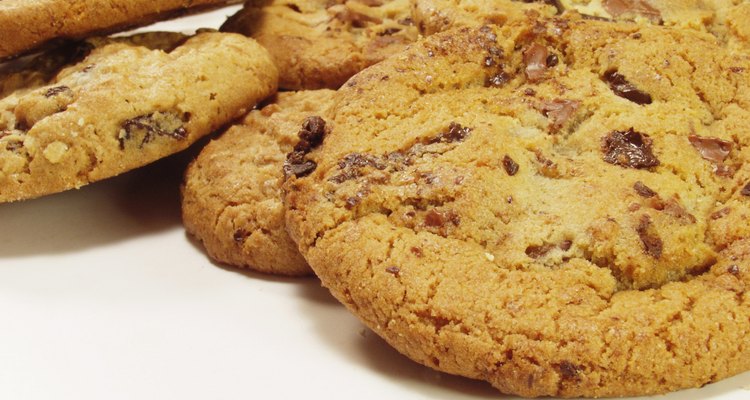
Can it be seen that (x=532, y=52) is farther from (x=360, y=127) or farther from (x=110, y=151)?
(x=110, y=151)

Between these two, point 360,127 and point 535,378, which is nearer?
point 535,378

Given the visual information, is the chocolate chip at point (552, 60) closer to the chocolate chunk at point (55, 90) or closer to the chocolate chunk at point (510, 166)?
the chocolate chunk at point (510, 166)

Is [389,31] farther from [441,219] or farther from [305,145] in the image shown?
[441,219]

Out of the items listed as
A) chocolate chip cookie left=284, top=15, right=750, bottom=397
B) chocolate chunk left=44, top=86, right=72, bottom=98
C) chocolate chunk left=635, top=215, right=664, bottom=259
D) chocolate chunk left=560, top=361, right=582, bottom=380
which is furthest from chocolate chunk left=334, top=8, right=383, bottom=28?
chocolate chunk left=560, top=361, right=582, bottom=380

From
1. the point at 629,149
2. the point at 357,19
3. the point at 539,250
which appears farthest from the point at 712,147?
the point at 357,19

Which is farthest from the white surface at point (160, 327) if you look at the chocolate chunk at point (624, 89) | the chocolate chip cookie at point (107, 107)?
the chocolate chunk at point (624, 89)

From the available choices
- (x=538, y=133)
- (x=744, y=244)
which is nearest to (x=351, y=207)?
(x=538, y=133)
